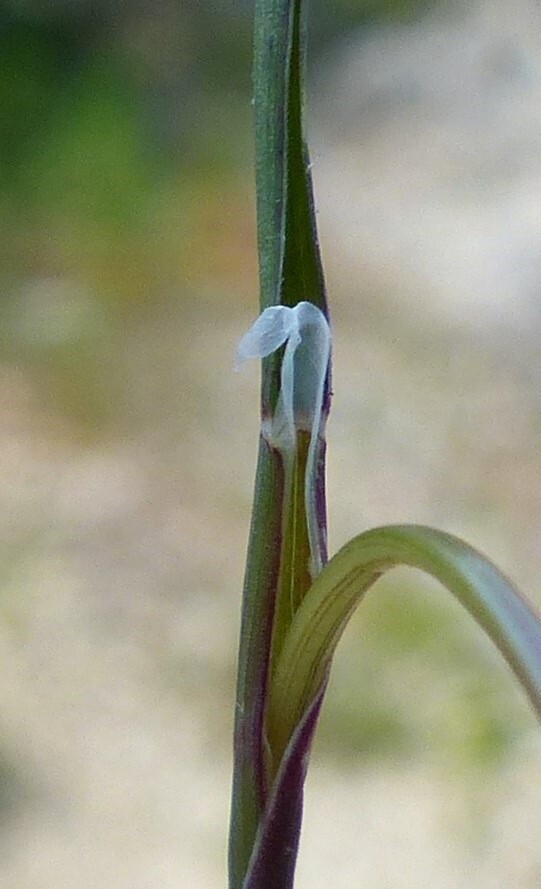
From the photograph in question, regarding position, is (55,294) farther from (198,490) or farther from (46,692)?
(46,692)

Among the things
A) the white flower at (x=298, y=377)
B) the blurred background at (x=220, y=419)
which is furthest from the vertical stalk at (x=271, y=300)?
the blurred background at (x=220, y=419)

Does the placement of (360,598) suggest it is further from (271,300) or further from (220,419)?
(220,419)

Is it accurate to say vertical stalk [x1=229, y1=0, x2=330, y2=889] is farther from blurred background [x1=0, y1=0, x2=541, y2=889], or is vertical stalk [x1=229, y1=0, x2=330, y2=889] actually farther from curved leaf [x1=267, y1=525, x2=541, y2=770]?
blurred background [x1=0, y1=0, x2=541, y2=889]

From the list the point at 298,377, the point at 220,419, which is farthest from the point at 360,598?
the point at 220,419

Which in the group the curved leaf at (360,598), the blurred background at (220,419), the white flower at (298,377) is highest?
the blurred background at (220,419)

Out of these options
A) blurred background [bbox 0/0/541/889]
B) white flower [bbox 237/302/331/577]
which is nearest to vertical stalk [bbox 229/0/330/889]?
white flower [bbox 237/302/331/577]

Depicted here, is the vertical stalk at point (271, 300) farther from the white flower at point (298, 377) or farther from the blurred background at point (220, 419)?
the blurred background at point (220, 419)
